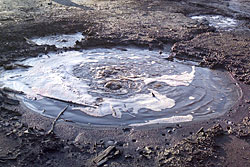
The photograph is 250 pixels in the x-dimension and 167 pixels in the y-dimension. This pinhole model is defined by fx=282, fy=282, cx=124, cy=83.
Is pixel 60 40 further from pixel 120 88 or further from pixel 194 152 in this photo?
pixel 194 152

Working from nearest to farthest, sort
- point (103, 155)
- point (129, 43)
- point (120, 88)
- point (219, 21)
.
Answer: point (103, 155) < point (120, 88) < point (129, 43) < point (219, 21)

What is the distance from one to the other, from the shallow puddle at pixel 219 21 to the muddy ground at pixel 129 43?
38cm

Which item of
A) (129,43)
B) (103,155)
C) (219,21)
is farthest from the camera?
(219,21)

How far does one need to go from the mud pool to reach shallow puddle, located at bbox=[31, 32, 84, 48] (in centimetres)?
70

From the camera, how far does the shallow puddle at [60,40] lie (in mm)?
8398

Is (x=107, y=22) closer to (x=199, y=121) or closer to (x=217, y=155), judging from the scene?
(x=199, y=121)

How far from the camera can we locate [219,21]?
11523 millimetres

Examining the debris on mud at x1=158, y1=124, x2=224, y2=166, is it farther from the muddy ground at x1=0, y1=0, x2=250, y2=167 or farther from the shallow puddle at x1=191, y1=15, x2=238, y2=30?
the shallow puddle at x1=191, y1=15, x2=238, y2=30

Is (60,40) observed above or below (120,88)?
above

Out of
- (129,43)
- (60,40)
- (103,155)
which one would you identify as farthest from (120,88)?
(60,40)

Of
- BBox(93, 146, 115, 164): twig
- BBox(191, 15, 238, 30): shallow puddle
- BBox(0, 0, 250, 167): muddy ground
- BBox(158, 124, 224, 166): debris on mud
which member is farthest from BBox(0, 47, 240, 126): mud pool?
BBox(191, 15, 238, 30): shallow puddle

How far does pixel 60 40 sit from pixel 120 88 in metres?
3.44

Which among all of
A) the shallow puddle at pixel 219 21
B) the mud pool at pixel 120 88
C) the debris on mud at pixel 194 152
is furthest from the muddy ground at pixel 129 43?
the shallow puddle at pixel 219 21

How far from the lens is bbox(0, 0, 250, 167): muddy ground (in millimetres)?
4262
